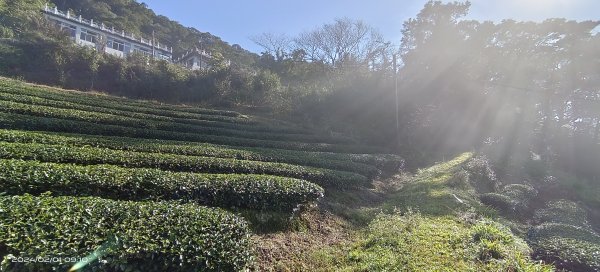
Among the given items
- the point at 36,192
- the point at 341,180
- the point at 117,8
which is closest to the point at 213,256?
the point at 36,192

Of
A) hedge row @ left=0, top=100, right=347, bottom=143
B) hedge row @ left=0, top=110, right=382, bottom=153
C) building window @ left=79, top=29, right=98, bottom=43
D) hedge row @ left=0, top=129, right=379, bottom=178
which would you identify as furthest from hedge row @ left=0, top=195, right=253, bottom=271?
building window @ left=79, top=29, right=98, bottom=43

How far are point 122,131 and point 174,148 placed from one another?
4.58 metres

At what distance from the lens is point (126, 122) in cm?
1620

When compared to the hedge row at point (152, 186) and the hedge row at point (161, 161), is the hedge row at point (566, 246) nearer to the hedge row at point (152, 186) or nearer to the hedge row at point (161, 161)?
the hedge row at point (152, 186)

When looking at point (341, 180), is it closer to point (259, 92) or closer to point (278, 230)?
point (278, 230)

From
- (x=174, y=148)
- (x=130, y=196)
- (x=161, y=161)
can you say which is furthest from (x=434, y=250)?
(x=174, y=148)

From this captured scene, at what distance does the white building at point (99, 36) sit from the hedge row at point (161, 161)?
106 feet

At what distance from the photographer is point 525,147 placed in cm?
2291

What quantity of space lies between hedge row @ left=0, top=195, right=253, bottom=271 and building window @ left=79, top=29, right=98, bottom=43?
4718cm

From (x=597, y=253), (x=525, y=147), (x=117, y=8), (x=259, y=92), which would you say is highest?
(x=117, y=8)

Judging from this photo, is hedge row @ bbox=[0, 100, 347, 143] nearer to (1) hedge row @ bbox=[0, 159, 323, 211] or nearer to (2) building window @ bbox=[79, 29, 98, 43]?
(1) hedge row @ bbox=[0, 159, 323, 211]

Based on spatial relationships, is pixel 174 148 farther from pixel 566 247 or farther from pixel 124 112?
pixel 566 247

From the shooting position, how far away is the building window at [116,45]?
147ft

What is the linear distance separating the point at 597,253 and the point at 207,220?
8.19 m
